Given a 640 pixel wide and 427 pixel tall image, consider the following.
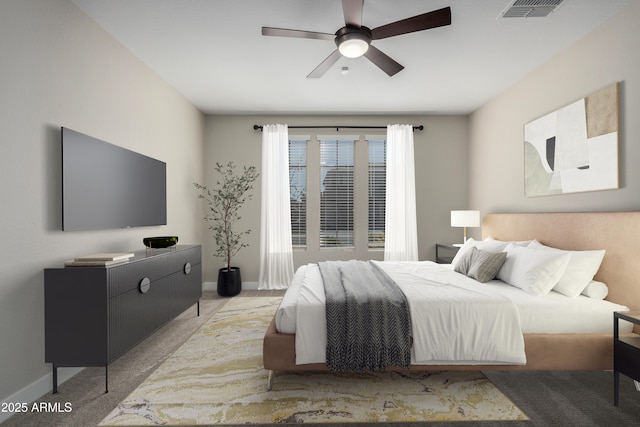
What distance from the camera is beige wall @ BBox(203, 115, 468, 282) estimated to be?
4.99m

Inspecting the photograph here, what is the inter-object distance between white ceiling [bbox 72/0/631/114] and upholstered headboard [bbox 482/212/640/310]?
5.43 ft

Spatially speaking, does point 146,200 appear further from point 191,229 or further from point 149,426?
point 149,426

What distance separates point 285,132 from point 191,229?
82.0 inches

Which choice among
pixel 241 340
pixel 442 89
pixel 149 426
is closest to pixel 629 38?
pixel 442 89

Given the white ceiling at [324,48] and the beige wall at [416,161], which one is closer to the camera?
the white ceiling at [324,48]

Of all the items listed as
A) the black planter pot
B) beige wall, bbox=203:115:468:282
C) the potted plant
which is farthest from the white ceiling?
the black planter pot

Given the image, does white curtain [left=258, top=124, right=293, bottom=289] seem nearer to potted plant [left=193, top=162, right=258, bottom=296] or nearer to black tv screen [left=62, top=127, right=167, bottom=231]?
potted plant [left=193, top=162, right=258, bottom=296]

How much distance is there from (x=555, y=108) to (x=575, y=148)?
21.2 inches

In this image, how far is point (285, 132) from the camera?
4926 mm

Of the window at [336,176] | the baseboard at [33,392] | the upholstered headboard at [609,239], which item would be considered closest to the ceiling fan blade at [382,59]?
the upholstered headboard at [609,239]

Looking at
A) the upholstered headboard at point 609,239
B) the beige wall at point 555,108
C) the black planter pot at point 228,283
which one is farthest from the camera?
the black planter pot at point 228,283

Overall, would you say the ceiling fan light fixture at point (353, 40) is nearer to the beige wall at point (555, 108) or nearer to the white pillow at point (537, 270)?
the beige wall at point (555, 108)

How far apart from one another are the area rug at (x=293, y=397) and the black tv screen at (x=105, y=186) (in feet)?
4.37

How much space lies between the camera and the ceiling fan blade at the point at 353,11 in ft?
6.45
